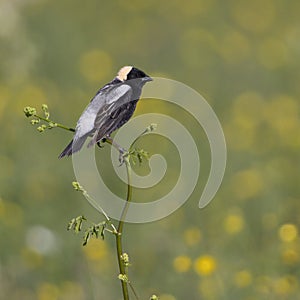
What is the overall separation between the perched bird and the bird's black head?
0.26 feet

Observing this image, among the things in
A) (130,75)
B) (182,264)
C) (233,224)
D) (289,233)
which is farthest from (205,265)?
(130,75)

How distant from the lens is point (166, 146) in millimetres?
6965

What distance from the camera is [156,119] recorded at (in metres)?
7.36

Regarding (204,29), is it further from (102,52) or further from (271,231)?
(271,231)

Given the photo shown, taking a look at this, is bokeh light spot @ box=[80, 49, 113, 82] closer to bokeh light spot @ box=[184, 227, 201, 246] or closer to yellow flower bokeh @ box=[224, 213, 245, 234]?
yellow flower bokeh @ box=[224, 213, 245, 234]

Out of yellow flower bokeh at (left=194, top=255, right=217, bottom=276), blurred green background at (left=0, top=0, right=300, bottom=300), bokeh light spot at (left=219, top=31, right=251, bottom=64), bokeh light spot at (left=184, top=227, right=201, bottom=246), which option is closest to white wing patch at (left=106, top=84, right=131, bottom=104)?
blurred green background at (left=0, top=0, right=300, bottom=300)

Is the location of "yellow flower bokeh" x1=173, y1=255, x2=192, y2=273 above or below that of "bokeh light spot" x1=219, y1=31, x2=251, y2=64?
below

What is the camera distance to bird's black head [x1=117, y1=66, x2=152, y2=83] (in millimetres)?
2830

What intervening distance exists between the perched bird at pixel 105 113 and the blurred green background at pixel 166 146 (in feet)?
5.27

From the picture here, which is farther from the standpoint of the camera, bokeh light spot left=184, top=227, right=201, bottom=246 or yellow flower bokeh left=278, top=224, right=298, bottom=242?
bokeh light spot left=184, top=227, right=201, bottom=246

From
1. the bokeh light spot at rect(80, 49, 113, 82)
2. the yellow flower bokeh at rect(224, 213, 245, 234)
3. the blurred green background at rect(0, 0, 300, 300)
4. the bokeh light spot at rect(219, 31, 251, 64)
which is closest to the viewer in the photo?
the blurred green background at rect(0, 0, 300, 300)

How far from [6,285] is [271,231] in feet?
4.57

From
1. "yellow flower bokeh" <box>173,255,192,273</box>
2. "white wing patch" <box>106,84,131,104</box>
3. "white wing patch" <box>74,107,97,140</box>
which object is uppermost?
"yellow flower bokeh" <box>173,255,192,273</box>

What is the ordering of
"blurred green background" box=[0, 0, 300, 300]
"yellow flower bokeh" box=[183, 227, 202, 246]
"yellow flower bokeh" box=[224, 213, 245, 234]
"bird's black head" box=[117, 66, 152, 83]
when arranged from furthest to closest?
"yellow flower bokeh" box=[224, 213, 245, 234], "yellow flower bokeh" box=[183, 227, 202, 246], "blurred green background" box=[0, 0, 300, 300], "bird's black head" box=[117, 66, 152, 83]
